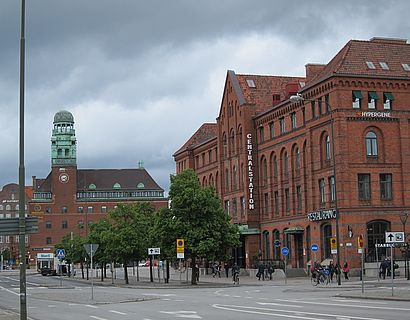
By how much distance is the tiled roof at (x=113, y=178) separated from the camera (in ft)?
554

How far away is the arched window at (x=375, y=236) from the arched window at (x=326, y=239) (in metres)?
3.60

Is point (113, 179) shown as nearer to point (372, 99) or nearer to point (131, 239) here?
point (131, 239)

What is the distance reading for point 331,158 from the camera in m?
63.8

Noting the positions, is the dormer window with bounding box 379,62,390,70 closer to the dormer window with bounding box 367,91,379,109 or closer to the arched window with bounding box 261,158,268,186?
the dormer window with bounding box 367,91,379,109

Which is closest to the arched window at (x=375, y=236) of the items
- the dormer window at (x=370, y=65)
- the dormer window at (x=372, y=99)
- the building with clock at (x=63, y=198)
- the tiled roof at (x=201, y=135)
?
the dormer window at (x=372, y=99)

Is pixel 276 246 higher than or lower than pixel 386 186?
lower

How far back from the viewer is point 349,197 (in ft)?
200

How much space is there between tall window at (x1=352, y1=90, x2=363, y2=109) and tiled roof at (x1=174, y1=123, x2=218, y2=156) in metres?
41.7

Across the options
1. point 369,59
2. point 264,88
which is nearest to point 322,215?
point 369,59

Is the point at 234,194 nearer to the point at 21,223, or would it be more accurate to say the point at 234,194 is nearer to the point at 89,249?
the point at 89,249

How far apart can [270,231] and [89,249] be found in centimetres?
4102

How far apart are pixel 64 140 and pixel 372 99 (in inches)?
4232

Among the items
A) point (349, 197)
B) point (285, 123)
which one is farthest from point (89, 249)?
point (285, 123)

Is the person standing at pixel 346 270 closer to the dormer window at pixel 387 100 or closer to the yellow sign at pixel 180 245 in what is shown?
the yellow sign at pixel 180 245
